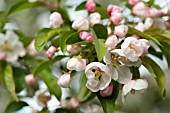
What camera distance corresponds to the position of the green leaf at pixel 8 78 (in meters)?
1.11

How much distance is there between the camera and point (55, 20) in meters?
1.00

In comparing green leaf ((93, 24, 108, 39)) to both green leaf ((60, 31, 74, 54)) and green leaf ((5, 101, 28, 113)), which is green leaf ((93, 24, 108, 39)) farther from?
green leaf ((5, 101, 28, 113))

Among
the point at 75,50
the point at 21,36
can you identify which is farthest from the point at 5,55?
the point at 75,50

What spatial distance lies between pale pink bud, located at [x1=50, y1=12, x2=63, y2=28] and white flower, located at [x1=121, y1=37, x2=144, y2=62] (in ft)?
0.73

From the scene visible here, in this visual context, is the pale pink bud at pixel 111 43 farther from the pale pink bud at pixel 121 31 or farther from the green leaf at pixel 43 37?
the green leaf at pixel 43 37

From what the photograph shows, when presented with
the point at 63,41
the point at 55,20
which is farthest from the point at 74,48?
the point at 55,20

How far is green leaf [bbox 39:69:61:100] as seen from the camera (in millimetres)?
1094

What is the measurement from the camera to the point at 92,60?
35.7 inches

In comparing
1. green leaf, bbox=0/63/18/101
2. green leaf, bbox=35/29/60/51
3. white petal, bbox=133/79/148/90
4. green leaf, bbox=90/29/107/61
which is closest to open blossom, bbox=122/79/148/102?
white petal, bbox=133/79/148/90

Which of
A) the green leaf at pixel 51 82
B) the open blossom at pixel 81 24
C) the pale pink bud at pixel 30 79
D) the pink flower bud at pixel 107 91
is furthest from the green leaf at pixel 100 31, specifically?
the pale pink bud at pixel 30 79

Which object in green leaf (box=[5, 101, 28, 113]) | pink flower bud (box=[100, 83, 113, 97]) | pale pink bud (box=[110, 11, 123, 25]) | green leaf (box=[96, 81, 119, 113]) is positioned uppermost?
pale pink bud (box=[110, 11, 123, 25])

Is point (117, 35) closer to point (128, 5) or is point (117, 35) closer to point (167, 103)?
point (128, 5)

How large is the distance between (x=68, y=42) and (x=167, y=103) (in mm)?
554

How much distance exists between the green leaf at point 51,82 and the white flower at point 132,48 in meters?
0.31
